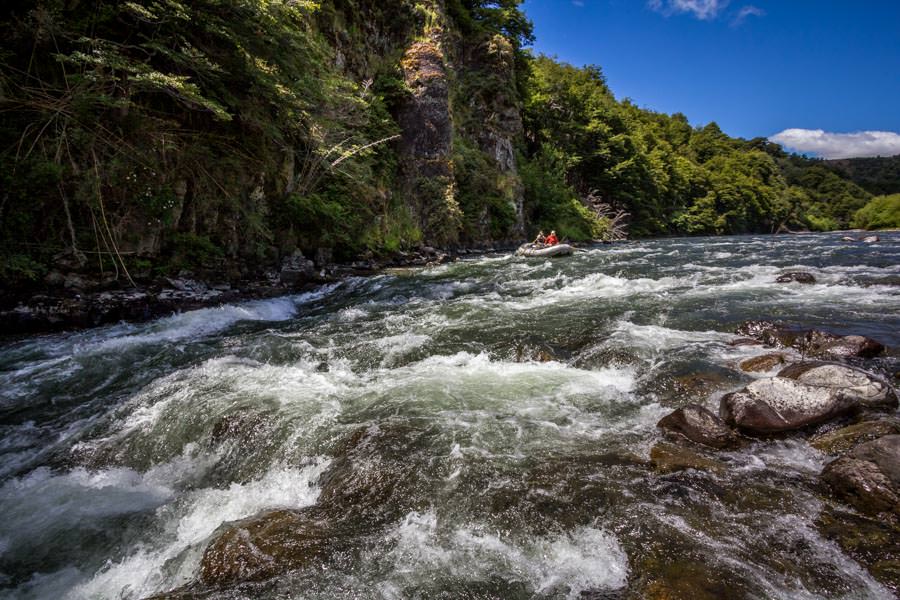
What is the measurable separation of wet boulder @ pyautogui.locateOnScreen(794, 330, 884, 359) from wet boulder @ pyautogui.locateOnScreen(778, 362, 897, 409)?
3.49 ft

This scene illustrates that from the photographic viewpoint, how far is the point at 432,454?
3.58 metres

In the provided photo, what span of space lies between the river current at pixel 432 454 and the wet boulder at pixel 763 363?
0.31 metres

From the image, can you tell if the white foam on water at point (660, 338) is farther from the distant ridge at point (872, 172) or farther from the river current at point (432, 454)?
the distant ridge at point (872, 172)

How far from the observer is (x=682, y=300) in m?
8.51

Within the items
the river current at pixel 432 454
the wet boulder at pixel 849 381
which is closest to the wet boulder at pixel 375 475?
the river current at pixel 432 454

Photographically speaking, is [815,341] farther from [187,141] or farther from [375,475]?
[187,141]

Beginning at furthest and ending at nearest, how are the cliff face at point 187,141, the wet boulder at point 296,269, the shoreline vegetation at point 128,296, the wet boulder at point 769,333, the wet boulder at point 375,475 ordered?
1. the wet boulder at point 296,269
2. the cliff face at point 187,141
3. the shoreline vegetation at point 128,296
4. the wet boulder at point 769,333
5. the wet boulder at point 375,475

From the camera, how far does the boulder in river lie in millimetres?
2676

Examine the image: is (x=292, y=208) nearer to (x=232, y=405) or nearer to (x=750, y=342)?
(x=232, y=405)

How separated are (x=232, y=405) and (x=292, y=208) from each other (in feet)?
29.5

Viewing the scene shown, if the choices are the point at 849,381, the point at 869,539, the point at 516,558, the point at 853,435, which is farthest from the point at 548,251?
the point at 516,558

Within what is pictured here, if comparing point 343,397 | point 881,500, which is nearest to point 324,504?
point 343,397

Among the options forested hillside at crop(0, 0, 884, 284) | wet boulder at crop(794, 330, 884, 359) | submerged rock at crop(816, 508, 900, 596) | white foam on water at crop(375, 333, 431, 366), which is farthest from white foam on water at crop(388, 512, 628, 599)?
forested hillside at crop(0, 0, 884, 284)

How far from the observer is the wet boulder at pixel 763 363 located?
4859 millimetres
